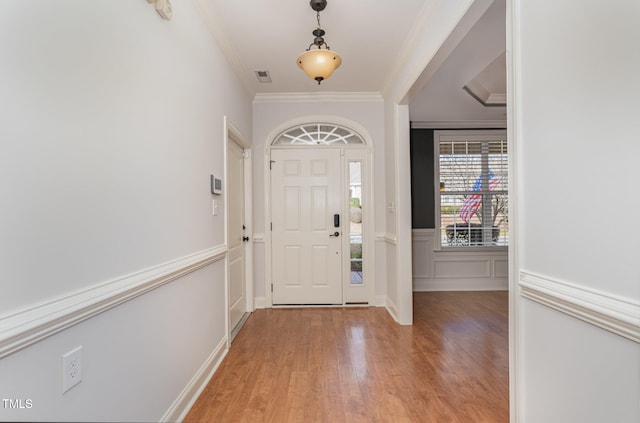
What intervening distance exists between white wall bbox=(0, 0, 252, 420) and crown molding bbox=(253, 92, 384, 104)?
6.20ft

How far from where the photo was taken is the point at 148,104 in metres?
1.59

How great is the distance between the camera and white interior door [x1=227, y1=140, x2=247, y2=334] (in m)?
3.30

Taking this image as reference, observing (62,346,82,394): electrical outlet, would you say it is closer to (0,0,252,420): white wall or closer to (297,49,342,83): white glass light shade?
(0,0,252,420): white wall

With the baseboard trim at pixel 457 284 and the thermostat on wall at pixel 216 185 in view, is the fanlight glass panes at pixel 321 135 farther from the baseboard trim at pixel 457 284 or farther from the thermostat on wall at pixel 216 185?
the baseboard trim at pixel 457 284

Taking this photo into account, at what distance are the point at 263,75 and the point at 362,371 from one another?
3058 millimetres

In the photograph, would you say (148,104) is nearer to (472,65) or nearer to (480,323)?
(472,65)

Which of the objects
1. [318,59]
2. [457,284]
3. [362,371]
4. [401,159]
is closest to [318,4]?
[318,59]

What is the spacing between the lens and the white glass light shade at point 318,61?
221 cm

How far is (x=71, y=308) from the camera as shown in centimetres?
107

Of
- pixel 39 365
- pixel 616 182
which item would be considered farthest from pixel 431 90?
pixel 39 365

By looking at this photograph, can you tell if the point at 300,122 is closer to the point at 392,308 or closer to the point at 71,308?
the point at 392,308

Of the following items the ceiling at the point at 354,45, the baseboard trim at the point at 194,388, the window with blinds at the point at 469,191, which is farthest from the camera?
the window with blinds at the point at 469,191

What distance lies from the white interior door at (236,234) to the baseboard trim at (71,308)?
160cm

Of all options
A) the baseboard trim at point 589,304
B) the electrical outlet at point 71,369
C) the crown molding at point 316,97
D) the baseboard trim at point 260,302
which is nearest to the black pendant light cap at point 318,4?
the crown molding at point 316,97
